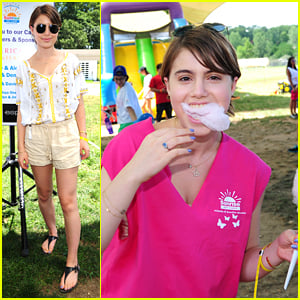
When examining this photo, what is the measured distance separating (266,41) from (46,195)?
2697cm

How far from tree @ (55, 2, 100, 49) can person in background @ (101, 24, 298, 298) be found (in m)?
0.39

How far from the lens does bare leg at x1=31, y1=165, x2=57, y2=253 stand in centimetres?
165

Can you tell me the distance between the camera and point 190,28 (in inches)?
47.3

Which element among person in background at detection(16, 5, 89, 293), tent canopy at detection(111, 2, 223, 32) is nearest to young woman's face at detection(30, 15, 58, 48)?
person in background at detection(16, 5, 89, 293)

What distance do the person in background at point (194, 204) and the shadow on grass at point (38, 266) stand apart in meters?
0.47

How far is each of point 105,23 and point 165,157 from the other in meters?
8.27

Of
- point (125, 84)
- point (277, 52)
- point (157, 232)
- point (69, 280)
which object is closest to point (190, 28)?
point (157, 232)

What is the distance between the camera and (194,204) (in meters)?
1.21

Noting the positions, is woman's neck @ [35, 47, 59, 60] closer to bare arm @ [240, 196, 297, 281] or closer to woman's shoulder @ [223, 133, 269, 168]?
woman's shoulder @ [223, 133, 269, 168]

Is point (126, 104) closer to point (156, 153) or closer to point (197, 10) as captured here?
point (156, 153)

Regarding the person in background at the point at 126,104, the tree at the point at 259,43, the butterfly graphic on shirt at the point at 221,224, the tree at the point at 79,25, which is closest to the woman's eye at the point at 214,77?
the butterfly graphic on shirt at the point at 221,224

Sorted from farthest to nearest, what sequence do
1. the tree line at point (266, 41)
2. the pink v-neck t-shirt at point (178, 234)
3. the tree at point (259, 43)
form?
the tree at point (259, 43) → the tree line at point (266, 41) → the pink v-neck t-shirt at point (178, 234)

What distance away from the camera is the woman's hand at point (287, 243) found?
3.76 ft

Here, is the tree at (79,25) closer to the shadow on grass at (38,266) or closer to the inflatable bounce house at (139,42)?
the shadow on grass at (38,266)
